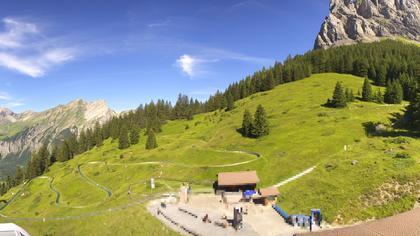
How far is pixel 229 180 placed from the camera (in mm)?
65625

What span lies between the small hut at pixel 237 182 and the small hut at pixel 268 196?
7.36 m

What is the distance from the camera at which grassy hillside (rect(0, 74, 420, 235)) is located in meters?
53.9

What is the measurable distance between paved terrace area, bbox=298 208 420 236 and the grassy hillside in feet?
68.2

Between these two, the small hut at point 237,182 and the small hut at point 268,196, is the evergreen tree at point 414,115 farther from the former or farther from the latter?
the small hut at point 268,196

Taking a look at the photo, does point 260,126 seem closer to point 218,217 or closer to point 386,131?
point 386,131

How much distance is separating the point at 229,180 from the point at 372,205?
2723 cm

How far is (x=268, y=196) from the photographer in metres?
56.6

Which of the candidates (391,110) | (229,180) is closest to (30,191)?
(229,180)

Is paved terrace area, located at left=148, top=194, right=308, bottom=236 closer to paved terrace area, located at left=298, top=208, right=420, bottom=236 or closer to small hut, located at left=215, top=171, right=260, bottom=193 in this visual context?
small hut, located at left=215, top=171, right=260, bottom=193

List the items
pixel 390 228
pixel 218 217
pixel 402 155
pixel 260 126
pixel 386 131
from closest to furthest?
pixel 390 228 → pixel 218 217 → pixel 402 155 → pixel 386 131 → pixel 260 126

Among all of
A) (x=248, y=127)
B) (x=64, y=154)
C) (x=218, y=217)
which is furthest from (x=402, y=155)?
(x=64, y=154)

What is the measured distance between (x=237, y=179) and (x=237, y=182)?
1.09 meters

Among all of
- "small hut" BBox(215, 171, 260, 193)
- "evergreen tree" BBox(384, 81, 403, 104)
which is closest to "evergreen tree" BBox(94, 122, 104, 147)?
"small hut" BBox(215, 171, 260, 193)

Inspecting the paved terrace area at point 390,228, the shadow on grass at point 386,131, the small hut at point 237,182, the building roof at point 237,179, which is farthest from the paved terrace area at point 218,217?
the shadow on grass at point 386,131
